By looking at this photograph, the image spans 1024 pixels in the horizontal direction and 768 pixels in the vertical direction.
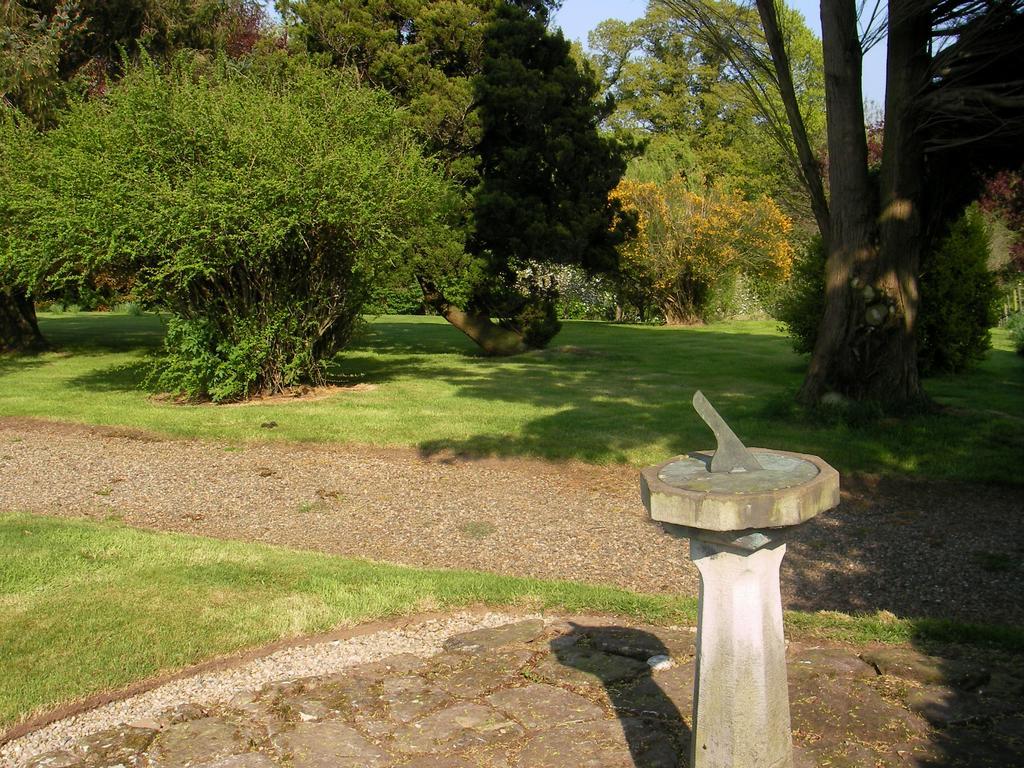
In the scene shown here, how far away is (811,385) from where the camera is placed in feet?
34.8

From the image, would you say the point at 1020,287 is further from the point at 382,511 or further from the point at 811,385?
the point at 382,511

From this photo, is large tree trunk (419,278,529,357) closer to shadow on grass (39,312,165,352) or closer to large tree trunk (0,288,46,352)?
shadow on grass (39,312,165,352)

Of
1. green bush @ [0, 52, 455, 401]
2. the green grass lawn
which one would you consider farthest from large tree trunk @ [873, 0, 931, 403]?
green bush @ [0, 52, 455, 401]

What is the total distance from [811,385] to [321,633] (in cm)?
733

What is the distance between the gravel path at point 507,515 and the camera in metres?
6.20

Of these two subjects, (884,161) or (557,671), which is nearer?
(557,671)

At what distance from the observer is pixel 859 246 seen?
1011 centimetres

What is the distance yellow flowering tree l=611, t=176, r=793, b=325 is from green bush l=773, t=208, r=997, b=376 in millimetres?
11409

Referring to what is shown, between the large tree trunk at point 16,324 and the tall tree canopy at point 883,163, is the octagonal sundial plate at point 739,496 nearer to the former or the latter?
the tall tree canopy at point 883,163

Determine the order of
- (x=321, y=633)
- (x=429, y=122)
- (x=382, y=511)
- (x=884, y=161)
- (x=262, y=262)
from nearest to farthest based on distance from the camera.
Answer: (x=321, y=633)
(x=382, y=511)
(x=884, y=161)
(x=262, y=262)
(x=429, y=122)

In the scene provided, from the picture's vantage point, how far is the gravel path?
6.20 metres

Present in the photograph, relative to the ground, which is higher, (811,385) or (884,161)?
(884,161)

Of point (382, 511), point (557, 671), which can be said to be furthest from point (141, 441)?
point (557, 671)

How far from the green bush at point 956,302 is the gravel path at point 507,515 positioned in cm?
682
